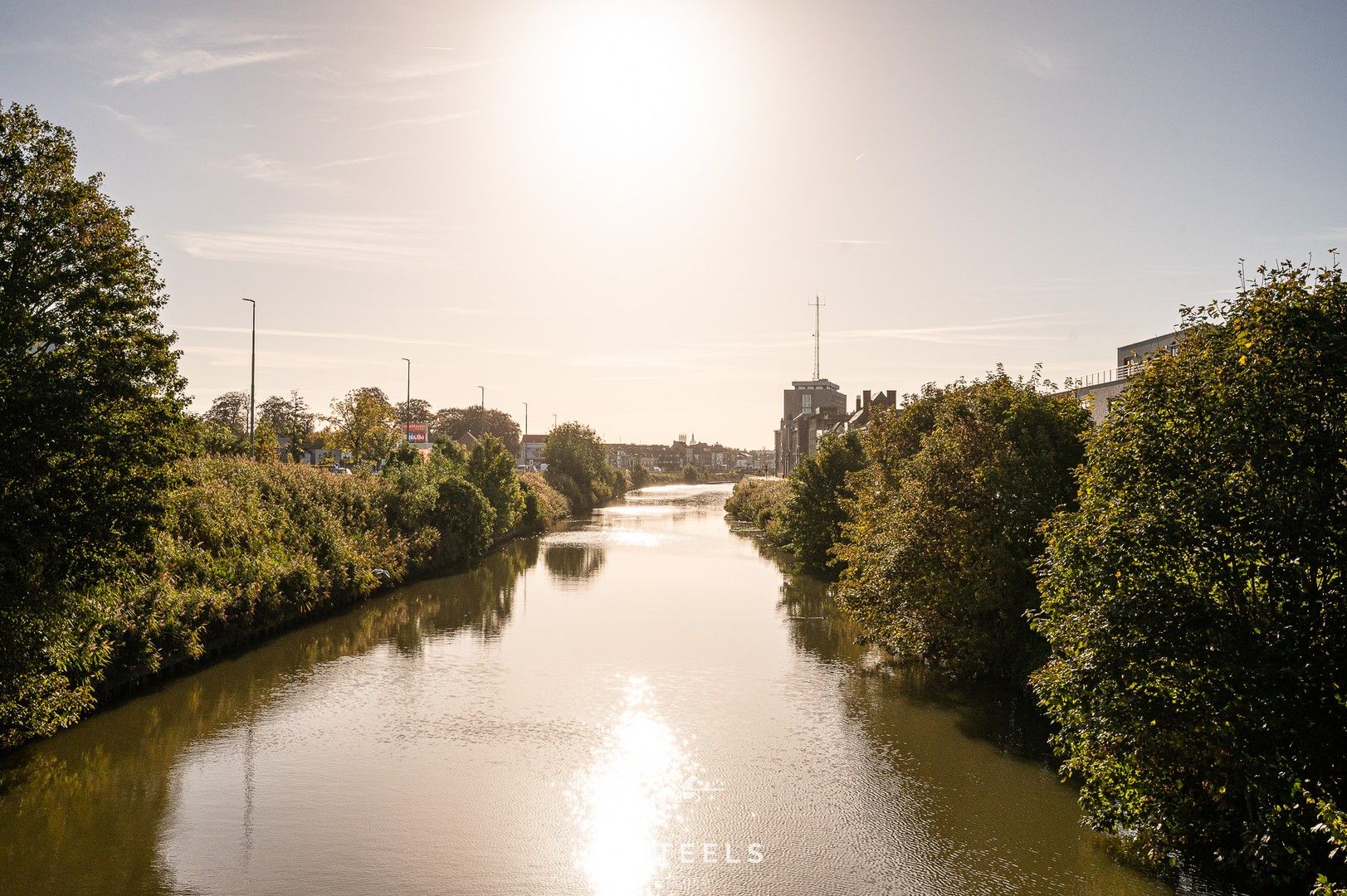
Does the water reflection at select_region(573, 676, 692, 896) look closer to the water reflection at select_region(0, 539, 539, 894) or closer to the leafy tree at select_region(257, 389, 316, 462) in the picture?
the water reflection at select_region(0, 539, 539, 894)

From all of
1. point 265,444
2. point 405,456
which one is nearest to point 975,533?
point 405,456

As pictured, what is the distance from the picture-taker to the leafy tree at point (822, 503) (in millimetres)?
46562

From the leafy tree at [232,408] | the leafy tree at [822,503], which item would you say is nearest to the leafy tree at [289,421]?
the leafy tree at [232,408]

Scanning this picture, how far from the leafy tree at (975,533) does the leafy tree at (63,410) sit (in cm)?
1765

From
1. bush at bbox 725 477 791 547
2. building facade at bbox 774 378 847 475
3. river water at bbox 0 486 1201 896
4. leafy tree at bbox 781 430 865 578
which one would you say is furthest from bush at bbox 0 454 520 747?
building facade at bbox 774 378 847 475

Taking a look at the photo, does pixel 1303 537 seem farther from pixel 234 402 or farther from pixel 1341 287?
pixel 234 402

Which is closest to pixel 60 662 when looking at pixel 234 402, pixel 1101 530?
pixel 1101 530

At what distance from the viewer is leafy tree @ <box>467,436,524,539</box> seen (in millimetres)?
60469

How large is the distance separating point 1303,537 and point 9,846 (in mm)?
19438

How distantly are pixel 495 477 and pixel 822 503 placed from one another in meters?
25.0

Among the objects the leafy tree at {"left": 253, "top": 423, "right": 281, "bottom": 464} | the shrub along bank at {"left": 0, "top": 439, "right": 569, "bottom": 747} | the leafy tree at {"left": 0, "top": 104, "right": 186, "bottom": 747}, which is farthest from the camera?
the leafy tree at {"left": 253, "top": 423, "right": 281, "bottom": 464}

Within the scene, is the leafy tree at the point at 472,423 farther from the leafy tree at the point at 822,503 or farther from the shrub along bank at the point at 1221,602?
the shrub along bank at the point at 1221,602

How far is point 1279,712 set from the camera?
1144 cm

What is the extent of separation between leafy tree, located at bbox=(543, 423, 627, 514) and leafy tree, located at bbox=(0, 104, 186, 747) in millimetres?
77303
